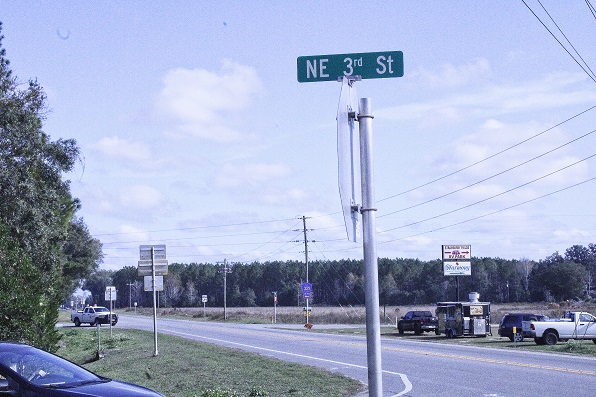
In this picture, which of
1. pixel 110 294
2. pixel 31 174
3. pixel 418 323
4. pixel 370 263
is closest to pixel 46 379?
pixel 370 263

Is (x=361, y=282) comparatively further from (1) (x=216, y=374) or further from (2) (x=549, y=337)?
(1) (x=216, y=374)

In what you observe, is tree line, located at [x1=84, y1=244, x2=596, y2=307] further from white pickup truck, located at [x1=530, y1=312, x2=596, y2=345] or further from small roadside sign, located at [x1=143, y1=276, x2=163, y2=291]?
small roadside sign, located at [x1=143, y1=276, x2=163, y2=291]

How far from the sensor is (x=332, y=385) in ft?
63.0

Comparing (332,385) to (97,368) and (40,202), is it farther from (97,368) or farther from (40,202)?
(40,202)

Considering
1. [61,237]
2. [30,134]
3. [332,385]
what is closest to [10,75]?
[30,134]

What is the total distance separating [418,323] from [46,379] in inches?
1711

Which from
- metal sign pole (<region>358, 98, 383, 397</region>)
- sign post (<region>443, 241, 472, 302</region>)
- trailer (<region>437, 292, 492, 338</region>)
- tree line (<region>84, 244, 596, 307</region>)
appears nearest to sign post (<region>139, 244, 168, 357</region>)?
metal sign pole (<region>358, 98, 383, 397</region>)

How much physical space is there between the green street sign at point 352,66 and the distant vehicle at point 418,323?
45245mm

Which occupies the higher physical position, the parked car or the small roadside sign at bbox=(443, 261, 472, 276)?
the small roadside sign at bbox=(443, 261, 472, 276)

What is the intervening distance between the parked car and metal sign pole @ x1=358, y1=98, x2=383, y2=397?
156 inches

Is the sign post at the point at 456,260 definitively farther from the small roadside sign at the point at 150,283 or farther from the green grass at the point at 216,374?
the small roadside sign at the point at 150,283

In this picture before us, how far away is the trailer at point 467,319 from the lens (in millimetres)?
46531

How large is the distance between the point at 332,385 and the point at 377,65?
13.5 meters

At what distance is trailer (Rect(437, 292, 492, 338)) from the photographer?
1832 inches
